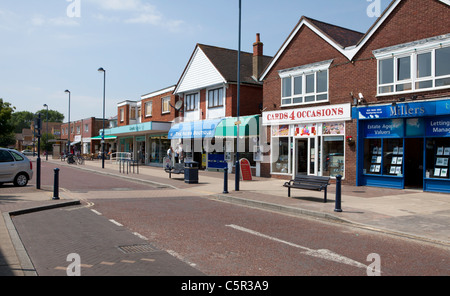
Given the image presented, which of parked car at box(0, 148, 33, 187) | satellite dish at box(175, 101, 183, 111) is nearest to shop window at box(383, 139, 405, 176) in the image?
parked car at box(0, 148, 33, 187)

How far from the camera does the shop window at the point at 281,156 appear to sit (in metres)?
20.6

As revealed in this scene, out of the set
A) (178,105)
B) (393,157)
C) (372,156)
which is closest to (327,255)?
(393,157)

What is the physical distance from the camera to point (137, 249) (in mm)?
6391

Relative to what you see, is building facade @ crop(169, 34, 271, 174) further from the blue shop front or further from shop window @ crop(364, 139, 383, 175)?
the blue shop front

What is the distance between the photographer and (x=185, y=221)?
29.5 ft

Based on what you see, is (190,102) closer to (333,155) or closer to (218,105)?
(218,105)

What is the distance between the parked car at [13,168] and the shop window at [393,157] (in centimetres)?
1563

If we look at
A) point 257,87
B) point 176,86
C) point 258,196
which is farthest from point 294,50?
point 176,86

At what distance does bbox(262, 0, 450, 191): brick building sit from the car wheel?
12399 mm

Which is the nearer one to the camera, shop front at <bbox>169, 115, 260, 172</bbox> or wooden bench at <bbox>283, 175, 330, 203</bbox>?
wooden bench at <bbox>283, 175, 330, 203</bbox>

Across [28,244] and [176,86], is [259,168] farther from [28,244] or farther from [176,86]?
[28,244]

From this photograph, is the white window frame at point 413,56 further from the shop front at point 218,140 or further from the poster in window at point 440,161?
the shop front at point 218,140

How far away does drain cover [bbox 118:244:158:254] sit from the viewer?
6.26 metres
